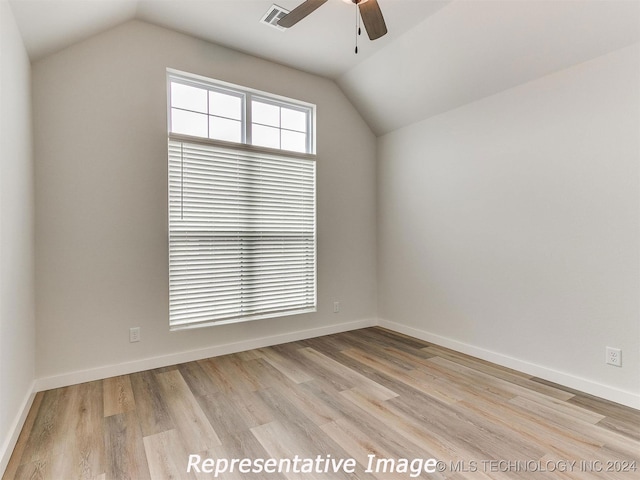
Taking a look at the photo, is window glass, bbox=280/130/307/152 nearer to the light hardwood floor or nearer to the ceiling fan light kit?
the ceiling fan light kit

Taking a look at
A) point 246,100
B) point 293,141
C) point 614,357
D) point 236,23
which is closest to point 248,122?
point 246,100

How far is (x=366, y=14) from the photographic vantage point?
2.15m

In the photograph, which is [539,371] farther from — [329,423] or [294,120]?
[294,120]

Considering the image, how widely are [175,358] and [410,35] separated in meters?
3.66

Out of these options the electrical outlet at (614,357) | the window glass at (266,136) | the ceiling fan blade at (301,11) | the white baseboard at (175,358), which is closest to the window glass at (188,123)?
the window glass at (266,136)

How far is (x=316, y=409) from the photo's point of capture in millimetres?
2354

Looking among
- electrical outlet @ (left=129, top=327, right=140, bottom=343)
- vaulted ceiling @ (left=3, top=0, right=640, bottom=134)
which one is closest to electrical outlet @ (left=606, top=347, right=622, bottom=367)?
vaulted ceiling @ (left=3, top=0, right=640, bottom=134)

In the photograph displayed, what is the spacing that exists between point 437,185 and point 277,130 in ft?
6.13

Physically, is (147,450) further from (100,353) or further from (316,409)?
(100,353)

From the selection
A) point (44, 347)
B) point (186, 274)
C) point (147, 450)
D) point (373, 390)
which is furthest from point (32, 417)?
point (373, 390)

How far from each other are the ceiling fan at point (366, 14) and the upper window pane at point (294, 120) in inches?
59.9

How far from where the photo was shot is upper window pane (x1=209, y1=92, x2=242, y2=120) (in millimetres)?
3459

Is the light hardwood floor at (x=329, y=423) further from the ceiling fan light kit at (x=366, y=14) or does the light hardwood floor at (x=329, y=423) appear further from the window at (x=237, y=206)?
the ceiling fan light kit at (x=366, y=14)

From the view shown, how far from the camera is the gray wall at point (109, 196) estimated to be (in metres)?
2.67
